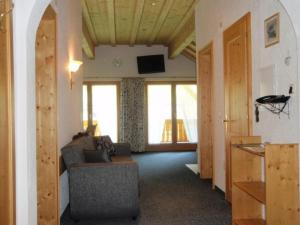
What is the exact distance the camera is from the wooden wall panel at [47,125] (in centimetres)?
314

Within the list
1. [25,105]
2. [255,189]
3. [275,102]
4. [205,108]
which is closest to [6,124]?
[25,105]

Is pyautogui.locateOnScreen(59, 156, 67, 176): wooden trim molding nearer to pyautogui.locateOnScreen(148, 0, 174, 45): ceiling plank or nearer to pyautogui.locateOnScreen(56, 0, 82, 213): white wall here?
pyautogui.locateOnScreen(56, 0, 82, 213): white wall

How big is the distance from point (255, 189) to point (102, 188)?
5.02 feet

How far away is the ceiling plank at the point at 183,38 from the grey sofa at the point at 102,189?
4.06m

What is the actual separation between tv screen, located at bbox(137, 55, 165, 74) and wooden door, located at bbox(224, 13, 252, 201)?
491cm

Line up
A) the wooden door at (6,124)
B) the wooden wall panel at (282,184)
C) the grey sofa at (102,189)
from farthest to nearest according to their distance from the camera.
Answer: the grey sofa at (102,189)
the wooden wall panel at (282,184)
the wooden door at (6,124)

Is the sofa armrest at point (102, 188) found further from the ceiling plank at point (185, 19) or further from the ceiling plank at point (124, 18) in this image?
the ceiling plank at point (185, 19)

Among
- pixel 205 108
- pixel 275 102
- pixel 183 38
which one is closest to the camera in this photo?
pixel 275 102

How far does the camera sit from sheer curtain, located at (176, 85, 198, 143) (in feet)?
31.0

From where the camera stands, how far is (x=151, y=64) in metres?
9.12

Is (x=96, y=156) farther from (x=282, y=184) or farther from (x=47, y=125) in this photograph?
(x=282, y=184)

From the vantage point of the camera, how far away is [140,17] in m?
6.39

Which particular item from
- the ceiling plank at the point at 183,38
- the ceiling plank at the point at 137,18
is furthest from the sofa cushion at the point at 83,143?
the ceiling plank at the point at 183,38

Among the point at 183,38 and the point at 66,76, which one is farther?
the point at 183,38
